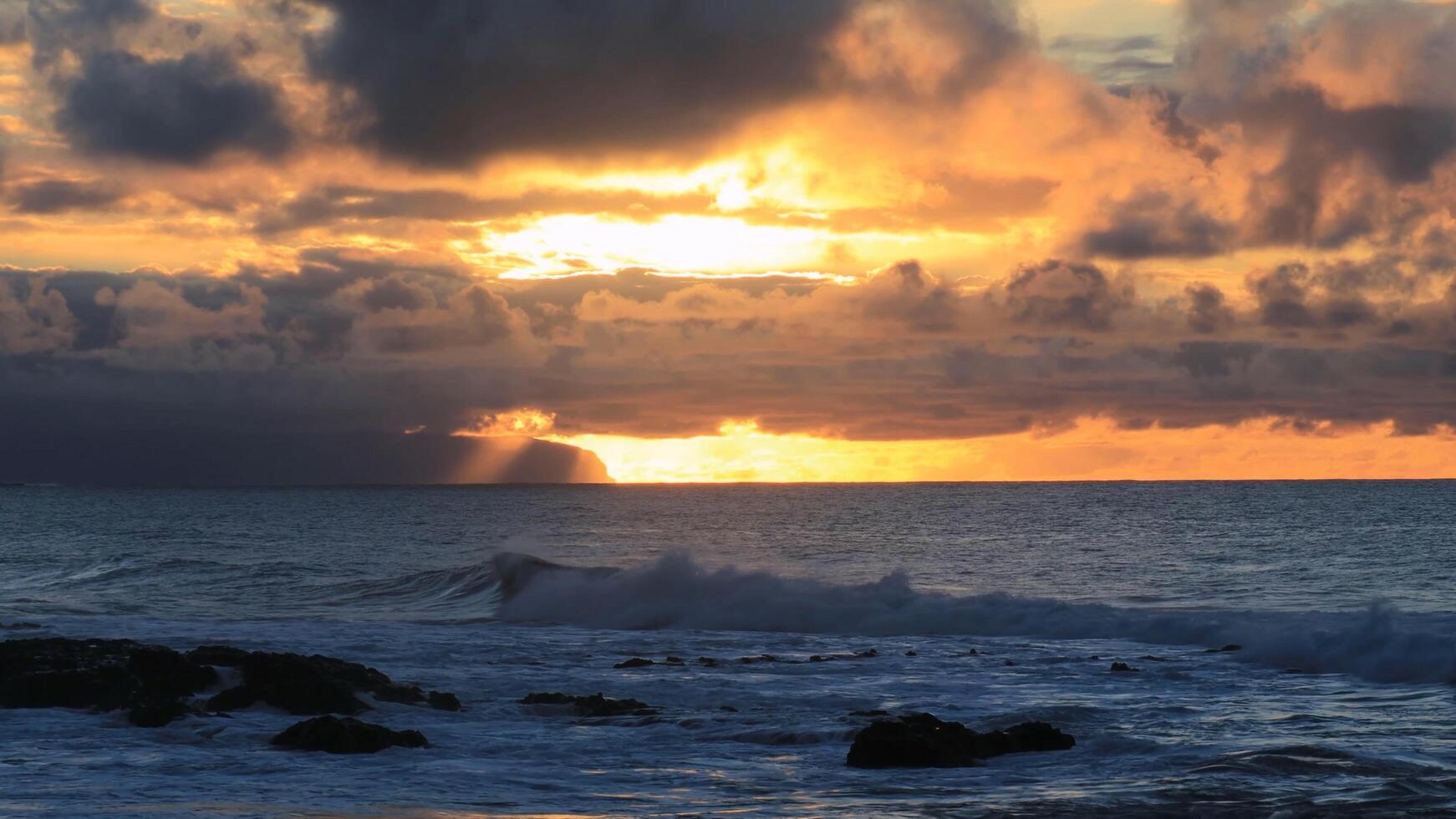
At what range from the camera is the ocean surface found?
576 inches

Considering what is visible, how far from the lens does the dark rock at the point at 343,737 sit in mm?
17047

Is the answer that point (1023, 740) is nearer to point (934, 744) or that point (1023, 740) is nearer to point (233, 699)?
point (934, 744)

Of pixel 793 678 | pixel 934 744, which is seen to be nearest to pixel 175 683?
pixel 793 678

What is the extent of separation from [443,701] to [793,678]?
7545 millimetres

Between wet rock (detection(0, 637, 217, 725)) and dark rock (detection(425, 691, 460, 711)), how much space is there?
380cm

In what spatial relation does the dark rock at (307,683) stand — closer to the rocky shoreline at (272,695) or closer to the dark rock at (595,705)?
the rocky shoreline at (272,695)

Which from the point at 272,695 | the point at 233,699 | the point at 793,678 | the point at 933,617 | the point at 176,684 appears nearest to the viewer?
the point at 233,699

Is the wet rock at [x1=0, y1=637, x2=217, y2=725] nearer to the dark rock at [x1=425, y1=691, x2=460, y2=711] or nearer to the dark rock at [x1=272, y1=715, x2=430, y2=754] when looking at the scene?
the dark rock at [x1=272, y1=715, x2=430, y2=754]

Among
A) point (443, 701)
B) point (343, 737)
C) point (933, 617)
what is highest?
point (343, 737)

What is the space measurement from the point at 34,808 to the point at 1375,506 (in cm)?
14178

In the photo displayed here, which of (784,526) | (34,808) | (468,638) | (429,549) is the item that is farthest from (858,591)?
(784,526)

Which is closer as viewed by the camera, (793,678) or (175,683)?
(175,683)

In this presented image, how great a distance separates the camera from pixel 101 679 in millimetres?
21312

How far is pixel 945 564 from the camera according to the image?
67.4m
